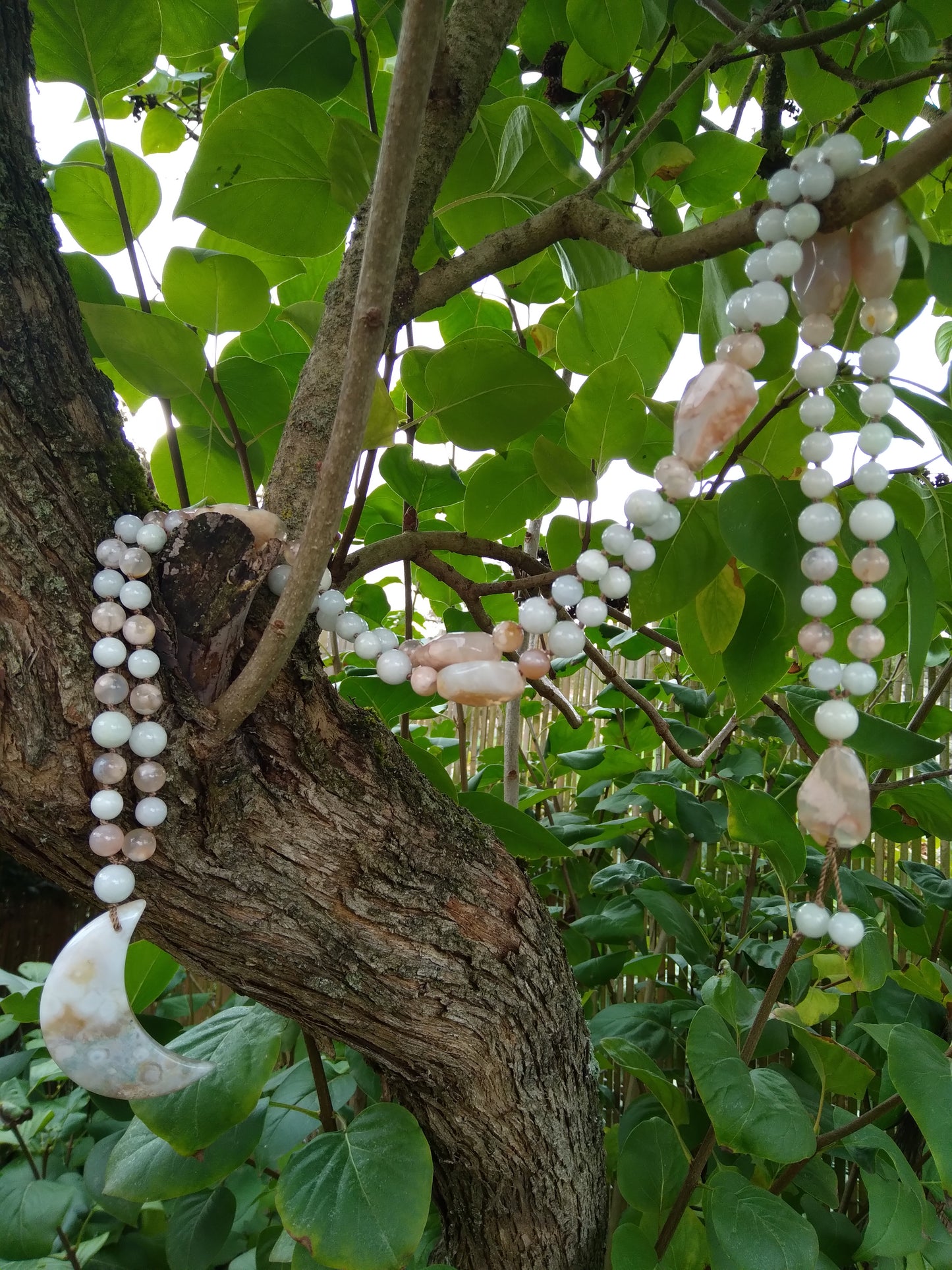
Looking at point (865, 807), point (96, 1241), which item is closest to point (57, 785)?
point (865, 807)

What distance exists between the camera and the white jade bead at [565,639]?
505 mm

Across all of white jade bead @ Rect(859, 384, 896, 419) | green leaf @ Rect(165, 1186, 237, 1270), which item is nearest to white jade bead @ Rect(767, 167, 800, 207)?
white jade bead @ Rect(859, 384, 896, 419)

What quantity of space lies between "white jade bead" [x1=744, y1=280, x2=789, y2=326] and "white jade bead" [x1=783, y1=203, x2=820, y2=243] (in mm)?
27

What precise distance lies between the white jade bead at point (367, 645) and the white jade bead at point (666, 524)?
0.60ft

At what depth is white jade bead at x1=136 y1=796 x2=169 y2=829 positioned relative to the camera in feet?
1.38

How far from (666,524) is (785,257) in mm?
152

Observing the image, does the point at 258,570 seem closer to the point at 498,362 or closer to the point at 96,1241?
the point at 498,362

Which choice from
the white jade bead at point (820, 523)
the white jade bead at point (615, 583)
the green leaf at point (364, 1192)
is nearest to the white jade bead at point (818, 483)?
the white jade bead at point (820, 523)

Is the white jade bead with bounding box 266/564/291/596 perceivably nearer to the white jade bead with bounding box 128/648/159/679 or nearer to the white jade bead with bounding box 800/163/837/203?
the white jade bead with bounding box 128/648/159/679

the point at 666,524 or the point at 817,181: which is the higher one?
the point at 817,181

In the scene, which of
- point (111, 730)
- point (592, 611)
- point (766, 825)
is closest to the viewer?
point (111, 730)

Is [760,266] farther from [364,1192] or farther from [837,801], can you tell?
[364,1192]

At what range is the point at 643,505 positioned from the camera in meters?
0.49

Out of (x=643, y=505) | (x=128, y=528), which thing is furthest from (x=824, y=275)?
(x=128, y=528)
